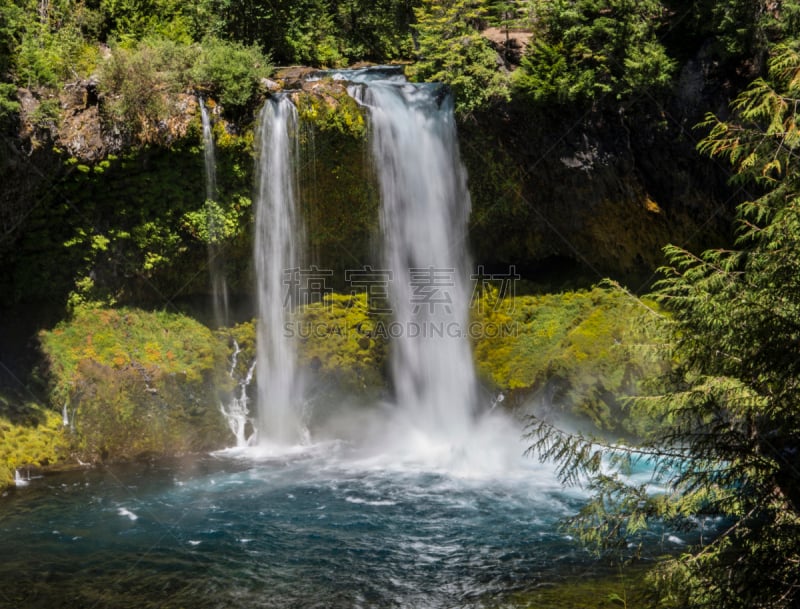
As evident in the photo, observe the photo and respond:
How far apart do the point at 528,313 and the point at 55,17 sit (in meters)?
12.8

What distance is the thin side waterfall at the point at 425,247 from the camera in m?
15.0

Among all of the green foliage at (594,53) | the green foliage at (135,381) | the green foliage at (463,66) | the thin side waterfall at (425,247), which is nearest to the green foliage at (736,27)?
the green foliage at (594,53)

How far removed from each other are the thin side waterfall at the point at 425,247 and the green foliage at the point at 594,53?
212 cm

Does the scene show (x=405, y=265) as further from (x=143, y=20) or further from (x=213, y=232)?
(x=143, y=20)

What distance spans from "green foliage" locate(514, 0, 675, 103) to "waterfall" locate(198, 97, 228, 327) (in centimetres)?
656

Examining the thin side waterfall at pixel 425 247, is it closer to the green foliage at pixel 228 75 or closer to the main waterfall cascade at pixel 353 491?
the main waterfall cascade at pixel 353 491

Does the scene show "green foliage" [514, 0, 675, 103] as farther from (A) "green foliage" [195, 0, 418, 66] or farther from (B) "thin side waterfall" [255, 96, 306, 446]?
(A) "green foliage" [195, 0, 418, 66]

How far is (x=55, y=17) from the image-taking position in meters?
15.6

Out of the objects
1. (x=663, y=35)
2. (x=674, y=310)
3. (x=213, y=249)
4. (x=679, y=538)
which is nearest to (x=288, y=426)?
(x=213, y=249)

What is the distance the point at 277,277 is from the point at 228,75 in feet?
14.2

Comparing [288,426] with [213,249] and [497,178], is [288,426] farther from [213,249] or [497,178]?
[497,178]

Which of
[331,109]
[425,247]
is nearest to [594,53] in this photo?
[425,247]

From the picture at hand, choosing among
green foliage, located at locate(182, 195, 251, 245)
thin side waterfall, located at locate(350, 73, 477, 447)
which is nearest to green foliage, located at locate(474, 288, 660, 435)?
thin side waterfall, located at locate(350, 73, 477, 447)

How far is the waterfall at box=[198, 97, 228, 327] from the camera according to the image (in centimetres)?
1412
